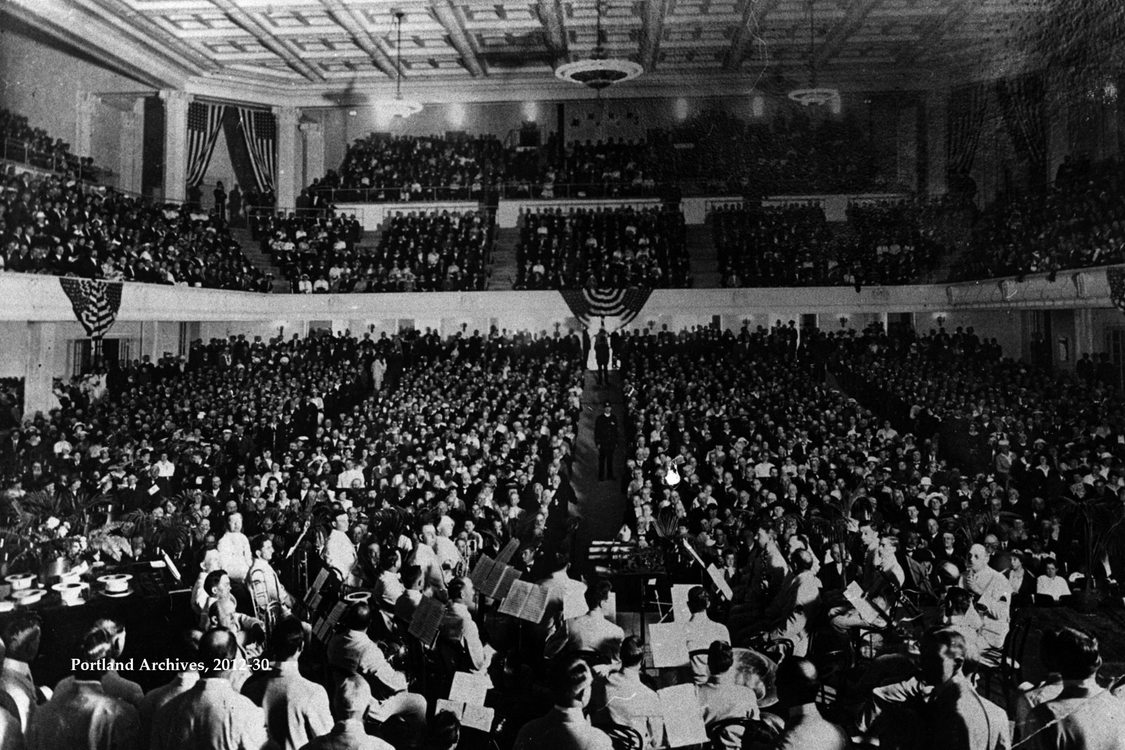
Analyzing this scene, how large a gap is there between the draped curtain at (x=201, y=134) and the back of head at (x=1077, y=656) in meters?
6.93

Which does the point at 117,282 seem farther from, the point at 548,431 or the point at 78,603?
the point at 548,431

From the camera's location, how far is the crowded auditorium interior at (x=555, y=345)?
17.1ft

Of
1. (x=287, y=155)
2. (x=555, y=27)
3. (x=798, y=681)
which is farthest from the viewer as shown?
(x=287, y=155)

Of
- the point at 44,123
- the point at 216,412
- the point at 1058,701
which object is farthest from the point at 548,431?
the point at 44,123

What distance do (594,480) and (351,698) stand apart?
252cm

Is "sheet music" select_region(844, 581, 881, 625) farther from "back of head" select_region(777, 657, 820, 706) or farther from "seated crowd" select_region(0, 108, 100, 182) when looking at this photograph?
"seated crowd" select_region(0, 108, 100, 182)

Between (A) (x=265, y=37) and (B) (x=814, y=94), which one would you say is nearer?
(B) (x=814, y=94)

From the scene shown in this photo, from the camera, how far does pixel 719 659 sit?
4566mm

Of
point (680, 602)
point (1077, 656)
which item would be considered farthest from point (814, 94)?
point (1077, 656)

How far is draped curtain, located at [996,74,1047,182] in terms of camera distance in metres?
5.31

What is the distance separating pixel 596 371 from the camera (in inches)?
234

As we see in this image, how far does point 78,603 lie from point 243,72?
13.9 feet

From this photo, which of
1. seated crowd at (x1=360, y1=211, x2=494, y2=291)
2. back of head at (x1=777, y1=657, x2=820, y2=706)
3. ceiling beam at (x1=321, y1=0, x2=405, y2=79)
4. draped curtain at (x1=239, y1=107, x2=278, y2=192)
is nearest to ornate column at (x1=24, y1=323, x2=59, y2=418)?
draped curtain at (x1=239, y1=107, x2=278, y2=192)

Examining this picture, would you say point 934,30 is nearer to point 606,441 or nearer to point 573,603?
point 606,441
